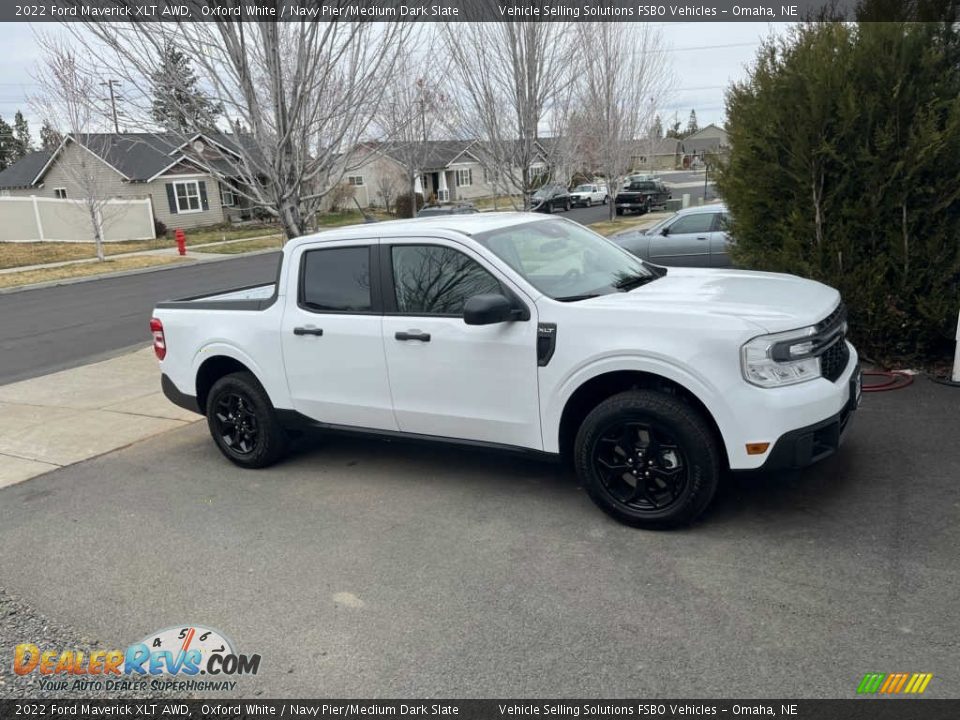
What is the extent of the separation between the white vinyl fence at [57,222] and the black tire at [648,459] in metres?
36.5

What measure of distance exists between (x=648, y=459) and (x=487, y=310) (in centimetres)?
121

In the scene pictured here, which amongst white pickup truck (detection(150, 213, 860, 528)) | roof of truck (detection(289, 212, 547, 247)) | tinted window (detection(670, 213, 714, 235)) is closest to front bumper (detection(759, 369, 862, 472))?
white pickup truck (detection(150, 213, 860, 528))

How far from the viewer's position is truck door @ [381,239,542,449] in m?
4.58

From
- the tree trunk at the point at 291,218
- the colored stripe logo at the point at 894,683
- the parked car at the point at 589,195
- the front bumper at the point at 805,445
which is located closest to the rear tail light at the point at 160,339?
the tree trunk at the point at 291,218

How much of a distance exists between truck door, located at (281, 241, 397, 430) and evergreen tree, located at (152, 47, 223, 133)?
376 cm

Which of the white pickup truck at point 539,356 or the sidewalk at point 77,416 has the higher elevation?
the white pickup truck at point 539,356

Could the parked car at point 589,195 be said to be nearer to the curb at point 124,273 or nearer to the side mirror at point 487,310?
the curb at point 124,273

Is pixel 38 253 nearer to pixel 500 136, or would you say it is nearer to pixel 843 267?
pixel 500 136

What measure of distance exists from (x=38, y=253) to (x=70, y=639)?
32.1 m

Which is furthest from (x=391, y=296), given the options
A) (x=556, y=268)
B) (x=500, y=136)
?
(x=500, y=136)

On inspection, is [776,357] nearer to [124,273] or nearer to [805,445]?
[805,445]

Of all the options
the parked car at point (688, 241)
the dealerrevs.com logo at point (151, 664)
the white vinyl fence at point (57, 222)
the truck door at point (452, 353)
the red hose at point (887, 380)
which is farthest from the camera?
the white vinyl fence at point (57, 222)

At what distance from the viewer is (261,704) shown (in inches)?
123

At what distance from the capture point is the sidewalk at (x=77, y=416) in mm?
6648
